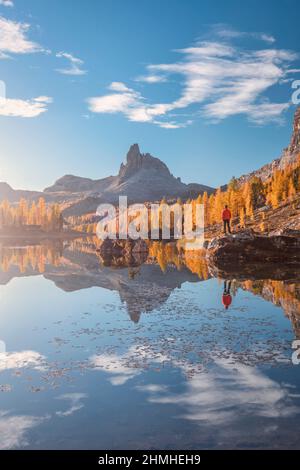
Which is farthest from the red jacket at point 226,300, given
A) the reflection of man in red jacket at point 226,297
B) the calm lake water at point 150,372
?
Answer: the calm lake water at point 150,372

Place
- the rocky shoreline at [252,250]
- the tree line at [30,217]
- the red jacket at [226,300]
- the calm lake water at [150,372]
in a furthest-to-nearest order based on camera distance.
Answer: the tree line at [30,217], the rocky shoreline at [252,250], the red jacket at [226,300], the calm lake water at [150,372]

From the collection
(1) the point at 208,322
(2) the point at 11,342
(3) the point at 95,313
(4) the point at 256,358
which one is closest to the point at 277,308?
(1) the point at 208,322

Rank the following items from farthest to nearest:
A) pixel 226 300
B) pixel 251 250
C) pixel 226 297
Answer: pixel 251 250 < pixel 226 297 < pixel 226 300

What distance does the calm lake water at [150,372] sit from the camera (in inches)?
347

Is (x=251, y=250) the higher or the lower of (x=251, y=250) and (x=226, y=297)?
the higher

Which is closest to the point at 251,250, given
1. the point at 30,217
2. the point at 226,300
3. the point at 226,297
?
the point at 226,297

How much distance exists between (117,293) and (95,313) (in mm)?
6241

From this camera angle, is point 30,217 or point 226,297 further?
point 30,217

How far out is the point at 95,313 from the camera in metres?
21.3

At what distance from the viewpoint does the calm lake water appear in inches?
347

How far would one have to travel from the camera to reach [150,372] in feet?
40.9

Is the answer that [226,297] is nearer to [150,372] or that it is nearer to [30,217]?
[150,372]

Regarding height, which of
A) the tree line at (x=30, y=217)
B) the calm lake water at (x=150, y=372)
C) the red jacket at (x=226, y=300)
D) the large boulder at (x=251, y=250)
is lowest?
the calm lake water at (x=150, y=372)

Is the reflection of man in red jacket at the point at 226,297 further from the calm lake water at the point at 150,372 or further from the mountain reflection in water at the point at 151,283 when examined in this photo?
the mountain reflection in water at the point at 151,283
